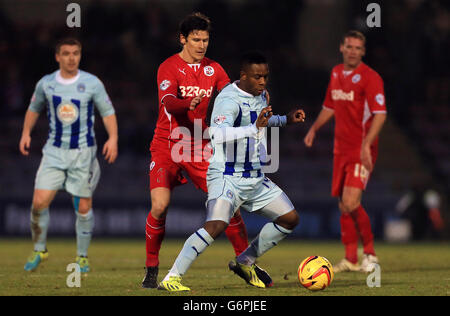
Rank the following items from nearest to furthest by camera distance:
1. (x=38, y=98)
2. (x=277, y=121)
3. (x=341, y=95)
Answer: (x=277, y=121) < (x=38, y=98) < (x=341, y=95)

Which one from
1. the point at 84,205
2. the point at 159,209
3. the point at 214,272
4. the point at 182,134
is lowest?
the point at 214,272

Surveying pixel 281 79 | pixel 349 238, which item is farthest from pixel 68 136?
pixel 281 79

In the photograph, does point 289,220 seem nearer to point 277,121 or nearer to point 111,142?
point 277,121

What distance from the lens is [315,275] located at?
7.43 meters

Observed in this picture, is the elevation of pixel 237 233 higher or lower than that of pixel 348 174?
lower

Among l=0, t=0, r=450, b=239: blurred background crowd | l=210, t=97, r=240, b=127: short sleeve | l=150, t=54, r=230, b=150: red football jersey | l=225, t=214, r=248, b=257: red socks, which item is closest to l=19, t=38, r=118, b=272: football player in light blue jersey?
l=150, t=54, r=230, b=150: red football jersey

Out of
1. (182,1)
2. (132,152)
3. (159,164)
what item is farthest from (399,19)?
(159,164)

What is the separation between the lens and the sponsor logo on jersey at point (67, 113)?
31.0ft

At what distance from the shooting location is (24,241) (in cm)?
1562

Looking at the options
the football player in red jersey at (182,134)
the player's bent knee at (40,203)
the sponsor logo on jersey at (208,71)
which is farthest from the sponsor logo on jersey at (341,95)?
the player's bent knee at (40,203)

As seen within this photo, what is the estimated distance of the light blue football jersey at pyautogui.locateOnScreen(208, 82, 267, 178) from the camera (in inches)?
291

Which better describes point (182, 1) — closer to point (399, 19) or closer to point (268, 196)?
point (399, 19)

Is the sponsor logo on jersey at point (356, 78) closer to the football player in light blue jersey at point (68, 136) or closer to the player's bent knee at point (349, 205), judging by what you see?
the player's bent knee at point (349, 205)

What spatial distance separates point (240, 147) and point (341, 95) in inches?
118
